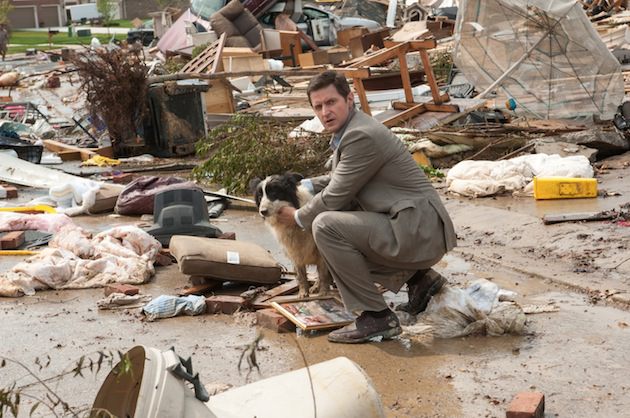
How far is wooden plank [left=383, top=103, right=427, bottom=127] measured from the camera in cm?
1328

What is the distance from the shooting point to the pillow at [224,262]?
7.30m

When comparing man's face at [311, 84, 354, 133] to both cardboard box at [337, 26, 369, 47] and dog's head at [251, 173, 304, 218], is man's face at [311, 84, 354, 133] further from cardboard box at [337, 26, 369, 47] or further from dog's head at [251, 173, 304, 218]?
cardboard box at [337, 26, 369, 47]

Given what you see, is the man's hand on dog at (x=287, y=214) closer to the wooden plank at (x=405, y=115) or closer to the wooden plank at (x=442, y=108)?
the wooden plank at (x=405, y=115)

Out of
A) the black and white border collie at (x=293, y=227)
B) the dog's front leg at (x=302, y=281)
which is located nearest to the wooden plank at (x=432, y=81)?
the black and white border collie at (x=293, y=227)

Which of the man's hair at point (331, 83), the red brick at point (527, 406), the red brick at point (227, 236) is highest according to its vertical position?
the man's hair at point (331, 83)

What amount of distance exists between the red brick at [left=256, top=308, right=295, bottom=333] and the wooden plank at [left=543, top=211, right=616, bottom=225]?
3331mm

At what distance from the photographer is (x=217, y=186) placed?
12336 millimetres

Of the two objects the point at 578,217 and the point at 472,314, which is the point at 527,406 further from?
the point at 578,217

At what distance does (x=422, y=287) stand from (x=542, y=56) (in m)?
8.30

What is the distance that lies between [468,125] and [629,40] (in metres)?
9.97

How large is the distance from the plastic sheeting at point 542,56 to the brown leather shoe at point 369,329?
8373mm

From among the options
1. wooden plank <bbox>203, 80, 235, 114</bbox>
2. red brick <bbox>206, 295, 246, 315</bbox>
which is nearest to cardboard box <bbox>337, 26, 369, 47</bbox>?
wooden plank <bbox>203, 80, 235, 114</bbox>

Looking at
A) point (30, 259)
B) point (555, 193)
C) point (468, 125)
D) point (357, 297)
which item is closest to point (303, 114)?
point (468, 125)

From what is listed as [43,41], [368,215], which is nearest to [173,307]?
[368,215]
